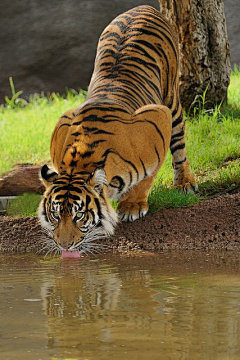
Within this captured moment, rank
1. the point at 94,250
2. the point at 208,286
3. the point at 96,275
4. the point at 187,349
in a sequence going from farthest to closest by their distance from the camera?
the point at 94,250
the point at 96,275
the point at 208,286
the point at 187,349

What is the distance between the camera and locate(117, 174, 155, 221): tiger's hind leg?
266 inches

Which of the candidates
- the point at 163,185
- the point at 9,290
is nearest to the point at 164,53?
the point at 163,185

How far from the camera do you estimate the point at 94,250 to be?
243 inches

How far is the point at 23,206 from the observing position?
768 cm

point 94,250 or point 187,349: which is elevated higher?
point 94,250

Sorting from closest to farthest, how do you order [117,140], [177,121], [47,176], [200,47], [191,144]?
[47,176] < [117,140] < [177,121] < [191,144] < [200,47]

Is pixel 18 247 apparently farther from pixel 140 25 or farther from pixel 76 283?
pixel 140 25

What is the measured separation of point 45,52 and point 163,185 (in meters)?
5.36

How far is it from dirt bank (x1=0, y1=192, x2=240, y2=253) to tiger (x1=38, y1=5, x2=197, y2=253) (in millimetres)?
225

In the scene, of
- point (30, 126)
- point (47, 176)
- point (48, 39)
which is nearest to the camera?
point (47, 176)

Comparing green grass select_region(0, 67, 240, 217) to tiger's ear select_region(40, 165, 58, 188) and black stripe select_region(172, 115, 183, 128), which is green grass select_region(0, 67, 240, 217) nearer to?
black stripe select_region(172, 115, 183, 128)

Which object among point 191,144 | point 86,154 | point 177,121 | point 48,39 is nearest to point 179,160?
point 177,121

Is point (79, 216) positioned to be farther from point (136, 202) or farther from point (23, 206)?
point (23, 206)

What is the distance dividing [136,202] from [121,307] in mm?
2532
